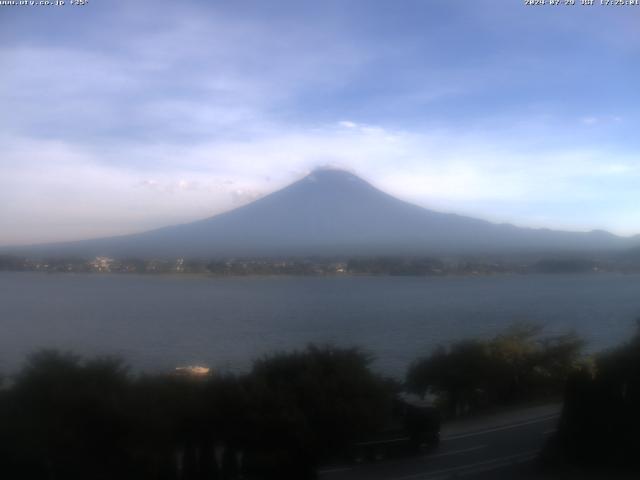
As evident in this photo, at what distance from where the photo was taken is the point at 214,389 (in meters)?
9.05

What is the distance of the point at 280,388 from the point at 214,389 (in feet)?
2.92

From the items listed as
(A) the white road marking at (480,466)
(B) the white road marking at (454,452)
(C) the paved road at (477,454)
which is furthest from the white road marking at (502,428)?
(A) the white road marking at (480,466)

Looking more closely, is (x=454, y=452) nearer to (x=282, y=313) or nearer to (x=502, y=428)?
(x=502, y=428)

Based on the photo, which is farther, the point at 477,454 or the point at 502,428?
the point at 502,428

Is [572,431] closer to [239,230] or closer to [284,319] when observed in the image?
[284,319]

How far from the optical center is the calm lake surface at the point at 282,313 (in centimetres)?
1331

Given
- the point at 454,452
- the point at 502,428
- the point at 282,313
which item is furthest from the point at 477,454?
the point at 282,313

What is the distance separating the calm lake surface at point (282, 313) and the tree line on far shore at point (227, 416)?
48.0 inches

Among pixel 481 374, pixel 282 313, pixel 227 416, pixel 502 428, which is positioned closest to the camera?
pixel 227 416

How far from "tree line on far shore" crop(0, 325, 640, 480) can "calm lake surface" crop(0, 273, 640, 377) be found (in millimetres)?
1219

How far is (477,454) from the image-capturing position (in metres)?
10.2

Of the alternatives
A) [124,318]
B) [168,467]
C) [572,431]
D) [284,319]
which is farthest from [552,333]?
[168,467]

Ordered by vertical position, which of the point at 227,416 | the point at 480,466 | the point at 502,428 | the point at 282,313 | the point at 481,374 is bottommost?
the point at 502,428

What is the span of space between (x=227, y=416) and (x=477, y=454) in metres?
3.90
